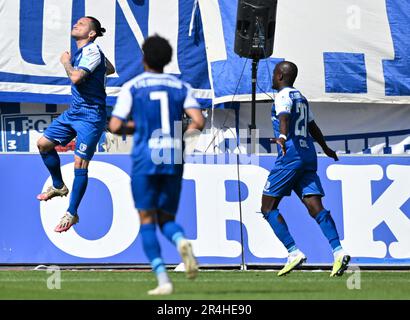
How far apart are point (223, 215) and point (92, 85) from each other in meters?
2.83

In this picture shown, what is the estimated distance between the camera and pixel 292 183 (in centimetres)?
1291

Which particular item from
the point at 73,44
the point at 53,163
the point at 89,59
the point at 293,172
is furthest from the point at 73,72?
the point at 73,44

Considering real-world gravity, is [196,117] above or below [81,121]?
below

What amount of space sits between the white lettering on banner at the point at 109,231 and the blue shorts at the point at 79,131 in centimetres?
152

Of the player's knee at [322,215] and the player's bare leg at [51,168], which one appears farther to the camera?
the player's bare leg at [51,168]

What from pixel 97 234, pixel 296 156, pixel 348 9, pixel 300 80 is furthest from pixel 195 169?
pixel 348 9

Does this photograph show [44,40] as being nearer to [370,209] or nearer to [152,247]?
→ [370,209]

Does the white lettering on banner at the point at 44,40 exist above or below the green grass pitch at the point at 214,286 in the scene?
above

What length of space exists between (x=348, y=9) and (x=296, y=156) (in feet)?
22.2

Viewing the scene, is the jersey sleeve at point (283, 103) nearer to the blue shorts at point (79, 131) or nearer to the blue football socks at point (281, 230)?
the blue football socks at point (281, 230)

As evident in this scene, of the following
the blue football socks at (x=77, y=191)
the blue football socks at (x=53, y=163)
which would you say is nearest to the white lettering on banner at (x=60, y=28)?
the blue football socks at (x=53, y=163)

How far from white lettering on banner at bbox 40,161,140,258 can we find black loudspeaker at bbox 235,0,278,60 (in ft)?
9.32

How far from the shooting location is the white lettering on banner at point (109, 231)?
1480 centimetres

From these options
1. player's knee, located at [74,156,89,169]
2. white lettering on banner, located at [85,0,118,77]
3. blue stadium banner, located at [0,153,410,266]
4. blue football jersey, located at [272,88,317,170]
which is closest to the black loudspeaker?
blue stadium banner, located at [0,153,410,266]
